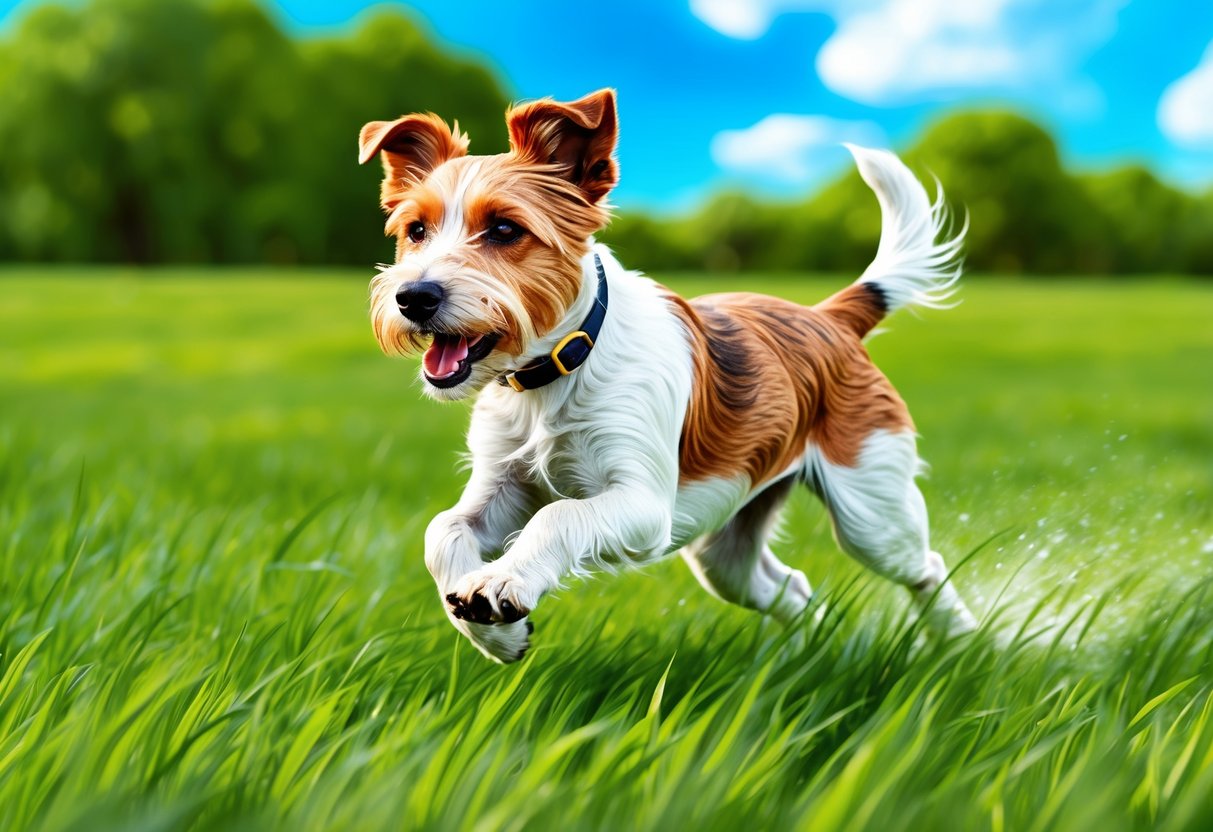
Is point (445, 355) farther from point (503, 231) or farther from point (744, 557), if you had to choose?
point (744, 557)

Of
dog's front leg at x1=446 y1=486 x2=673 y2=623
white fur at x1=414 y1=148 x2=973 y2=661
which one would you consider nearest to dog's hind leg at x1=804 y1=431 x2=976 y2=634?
white fur at x1=414 y1=148 x2=973 y2=661

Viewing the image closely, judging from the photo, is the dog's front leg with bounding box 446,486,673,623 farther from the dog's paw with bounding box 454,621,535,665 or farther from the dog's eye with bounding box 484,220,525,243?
the dog's eye with bounding box 484,220,525,243

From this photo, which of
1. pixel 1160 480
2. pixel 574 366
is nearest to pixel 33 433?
pixel 574 366

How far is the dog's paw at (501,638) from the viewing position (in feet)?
10.2

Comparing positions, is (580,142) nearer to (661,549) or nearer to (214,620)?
(661,549)

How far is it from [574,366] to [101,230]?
136ft

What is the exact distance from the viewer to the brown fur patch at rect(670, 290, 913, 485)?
142 inches

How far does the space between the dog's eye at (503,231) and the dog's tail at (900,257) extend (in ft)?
5.28

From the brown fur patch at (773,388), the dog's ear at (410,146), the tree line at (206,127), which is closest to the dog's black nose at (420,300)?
the dog's ear at (410,146)

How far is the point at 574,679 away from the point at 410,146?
158 cm

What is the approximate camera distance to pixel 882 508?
3.99 meters

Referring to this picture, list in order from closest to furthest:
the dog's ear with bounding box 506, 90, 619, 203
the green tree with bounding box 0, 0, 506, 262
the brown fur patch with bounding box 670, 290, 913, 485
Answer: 1. the dog's ear with bounding box 506, 90, 619, 203
2. the brown fur patch with bounding box 670, 290, 913, 485
3. the green tree with bounding box 0, 0, 506, 262

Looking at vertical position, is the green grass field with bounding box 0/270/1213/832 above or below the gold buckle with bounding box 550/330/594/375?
below

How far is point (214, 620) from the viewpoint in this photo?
419 cm
